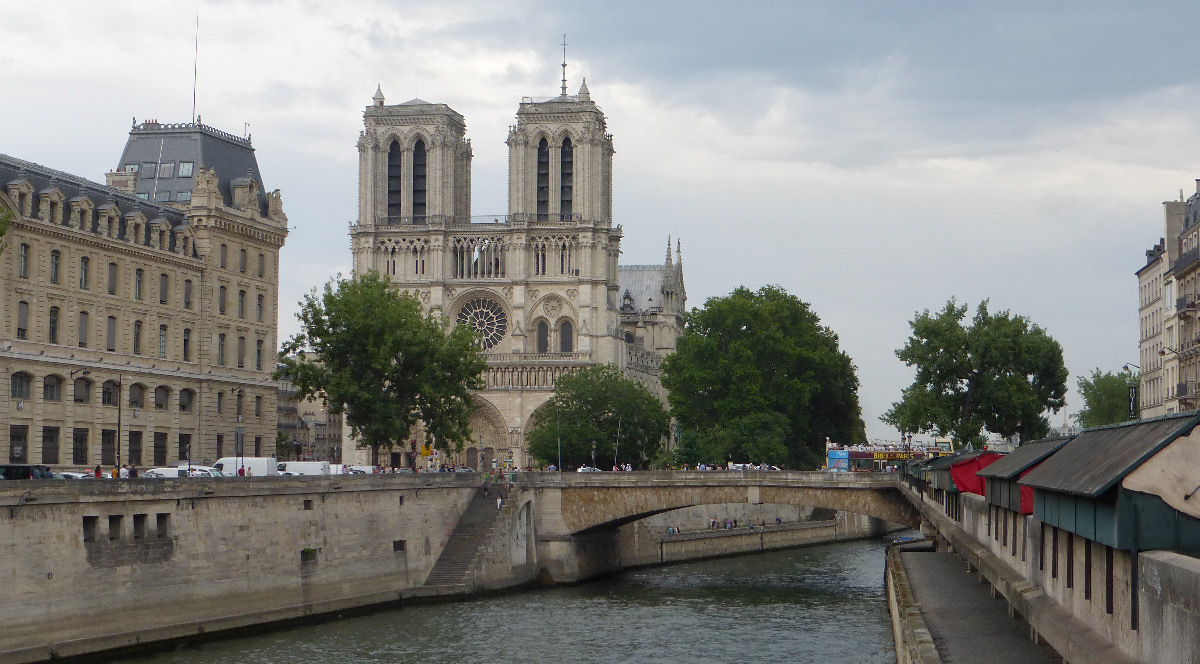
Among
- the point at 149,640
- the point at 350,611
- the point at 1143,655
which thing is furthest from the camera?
the point at 350,611

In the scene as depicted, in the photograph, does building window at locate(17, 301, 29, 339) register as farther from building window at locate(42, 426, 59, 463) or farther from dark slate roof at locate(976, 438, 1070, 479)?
dark slate roof at locate(976, 438, 1070, 479)

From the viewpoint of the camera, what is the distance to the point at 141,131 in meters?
78.0

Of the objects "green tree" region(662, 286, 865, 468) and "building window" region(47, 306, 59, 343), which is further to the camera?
"green tree" region(662, 286, 865, 468)

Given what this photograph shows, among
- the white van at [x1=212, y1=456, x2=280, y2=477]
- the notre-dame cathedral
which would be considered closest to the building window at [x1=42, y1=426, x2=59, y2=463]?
the white van at [x1=212, y1=456, x2=280, y2=477]

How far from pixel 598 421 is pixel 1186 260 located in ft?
178

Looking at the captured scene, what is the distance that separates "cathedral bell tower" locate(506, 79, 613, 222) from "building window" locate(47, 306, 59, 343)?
67.8 metres

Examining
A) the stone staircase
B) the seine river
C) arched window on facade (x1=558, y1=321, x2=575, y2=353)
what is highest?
arched window on facade (x1=558, y1=321, x2=575, y2=353)

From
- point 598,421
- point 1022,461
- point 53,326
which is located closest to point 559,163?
point 598,421

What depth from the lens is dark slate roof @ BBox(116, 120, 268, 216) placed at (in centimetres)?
7575

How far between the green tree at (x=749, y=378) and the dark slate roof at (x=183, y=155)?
35.1m

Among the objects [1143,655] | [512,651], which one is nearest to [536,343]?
[512,651]

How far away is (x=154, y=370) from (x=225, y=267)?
708cm

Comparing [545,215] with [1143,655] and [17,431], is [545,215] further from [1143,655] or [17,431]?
[1143,655]

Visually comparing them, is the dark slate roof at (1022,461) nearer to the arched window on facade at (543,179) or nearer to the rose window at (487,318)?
the arched window on facade at (543,179)
